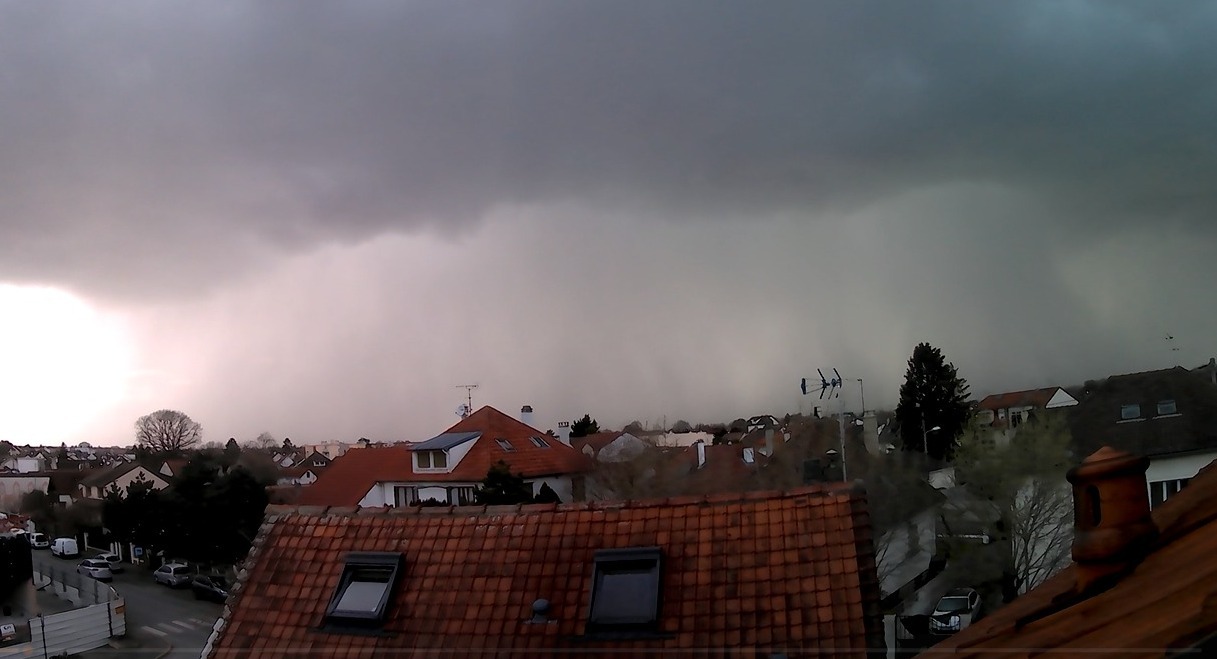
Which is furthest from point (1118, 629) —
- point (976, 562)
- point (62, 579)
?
point (62, 579)

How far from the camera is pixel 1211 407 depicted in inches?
1078

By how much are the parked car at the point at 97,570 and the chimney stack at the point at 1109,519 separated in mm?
46642

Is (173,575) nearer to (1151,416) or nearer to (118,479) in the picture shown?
(118,479)

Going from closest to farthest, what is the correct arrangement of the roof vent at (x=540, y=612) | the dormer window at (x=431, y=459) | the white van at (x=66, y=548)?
the roof vent at (x=540, y=612), the dormer window at (x=431, y=459), the white van at (x=66, y=548)

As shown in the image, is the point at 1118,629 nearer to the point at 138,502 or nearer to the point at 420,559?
the point at 420,559

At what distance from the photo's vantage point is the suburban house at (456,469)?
3419cm

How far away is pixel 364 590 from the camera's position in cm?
858

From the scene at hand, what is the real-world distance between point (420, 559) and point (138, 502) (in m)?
43.3

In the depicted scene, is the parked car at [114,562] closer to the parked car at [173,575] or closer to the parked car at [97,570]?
the parked car at [97,570]

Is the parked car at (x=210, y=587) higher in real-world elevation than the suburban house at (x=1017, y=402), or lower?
lower

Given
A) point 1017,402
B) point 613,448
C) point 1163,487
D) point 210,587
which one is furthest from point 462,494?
point 1017,402

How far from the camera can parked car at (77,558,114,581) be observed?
39.7 metres

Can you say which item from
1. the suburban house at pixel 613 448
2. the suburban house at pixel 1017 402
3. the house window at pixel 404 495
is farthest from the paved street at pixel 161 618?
the suburban house at pixel 1017 402

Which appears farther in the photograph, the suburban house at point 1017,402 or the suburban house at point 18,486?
the suburban house at point 18,486
